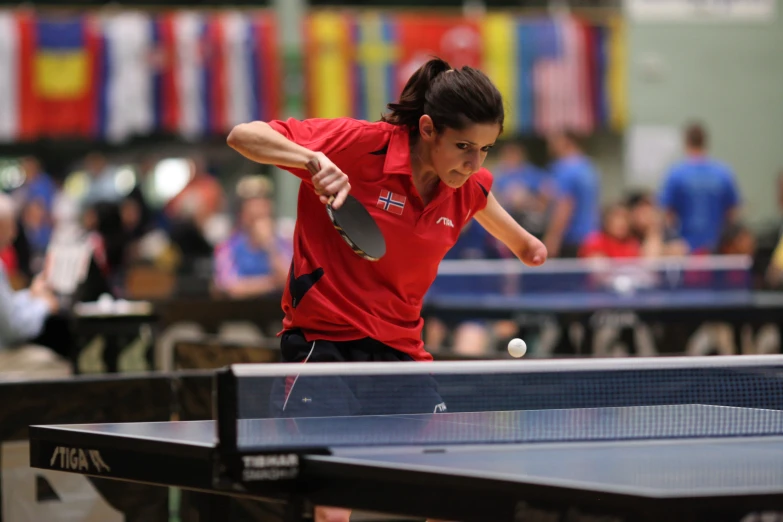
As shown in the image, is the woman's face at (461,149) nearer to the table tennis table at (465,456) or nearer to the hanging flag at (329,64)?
the table tennis table at (465,456)

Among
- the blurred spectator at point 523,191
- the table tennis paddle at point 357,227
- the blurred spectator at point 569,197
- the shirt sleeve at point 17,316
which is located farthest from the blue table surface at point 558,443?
the blurred spectator at point 569,197

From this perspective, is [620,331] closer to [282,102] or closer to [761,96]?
[282,102]

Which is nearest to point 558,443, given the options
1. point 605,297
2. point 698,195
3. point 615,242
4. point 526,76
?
point 605,297

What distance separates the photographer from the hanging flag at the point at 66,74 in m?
16.1

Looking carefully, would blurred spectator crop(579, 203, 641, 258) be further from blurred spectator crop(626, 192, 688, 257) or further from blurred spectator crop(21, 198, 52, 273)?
blurred spectator crop(21, 198, 52, 273)

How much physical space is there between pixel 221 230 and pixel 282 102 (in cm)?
195

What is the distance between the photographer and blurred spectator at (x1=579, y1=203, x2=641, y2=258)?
11539 millimetres

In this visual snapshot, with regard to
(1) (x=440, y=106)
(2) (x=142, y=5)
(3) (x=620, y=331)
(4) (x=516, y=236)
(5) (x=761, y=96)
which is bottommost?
(3) (x=620, y=331)

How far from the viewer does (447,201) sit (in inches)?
146

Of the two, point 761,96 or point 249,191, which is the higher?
point 761,96

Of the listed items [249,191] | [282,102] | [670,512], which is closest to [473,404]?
[670,512]

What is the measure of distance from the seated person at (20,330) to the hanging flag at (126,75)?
31.7 ft

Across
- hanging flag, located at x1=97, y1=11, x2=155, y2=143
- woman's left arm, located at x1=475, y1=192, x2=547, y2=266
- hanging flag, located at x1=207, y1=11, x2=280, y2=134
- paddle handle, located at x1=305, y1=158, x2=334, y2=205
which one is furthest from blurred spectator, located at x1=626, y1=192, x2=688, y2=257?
paddle handle, located at x1=305, y1=158, x2=334, y2=205

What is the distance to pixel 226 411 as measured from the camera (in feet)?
8.95
